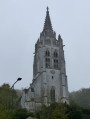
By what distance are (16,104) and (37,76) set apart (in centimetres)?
971

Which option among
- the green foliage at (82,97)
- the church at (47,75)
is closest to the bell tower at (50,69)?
the church at (47,75)

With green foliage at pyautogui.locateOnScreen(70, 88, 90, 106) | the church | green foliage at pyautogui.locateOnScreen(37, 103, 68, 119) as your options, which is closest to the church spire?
Answer: the church

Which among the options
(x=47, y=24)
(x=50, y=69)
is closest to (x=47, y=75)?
(x=50, y=69)

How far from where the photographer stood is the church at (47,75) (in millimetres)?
62844

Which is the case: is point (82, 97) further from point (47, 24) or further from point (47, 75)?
point (47, 75)

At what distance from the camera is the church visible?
6284cm

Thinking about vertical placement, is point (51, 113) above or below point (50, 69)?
below

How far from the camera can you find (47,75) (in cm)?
6656

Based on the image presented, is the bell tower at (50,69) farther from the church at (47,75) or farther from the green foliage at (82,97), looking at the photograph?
the green foliage at (82,97)

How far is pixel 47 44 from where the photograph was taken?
7162 centimetres

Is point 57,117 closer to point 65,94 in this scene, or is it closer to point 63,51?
point 65,94

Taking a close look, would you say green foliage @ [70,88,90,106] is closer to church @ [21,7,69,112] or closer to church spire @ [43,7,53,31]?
church @ [21,7,69,112]

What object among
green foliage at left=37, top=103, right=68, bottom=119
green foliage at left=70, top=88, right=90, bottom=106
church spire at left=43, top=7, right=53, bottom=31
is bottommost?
green foliage at left=37, top=103, right=68, bottom=119

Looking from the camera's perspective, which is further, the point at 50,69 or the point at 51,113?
the point at 50,69
